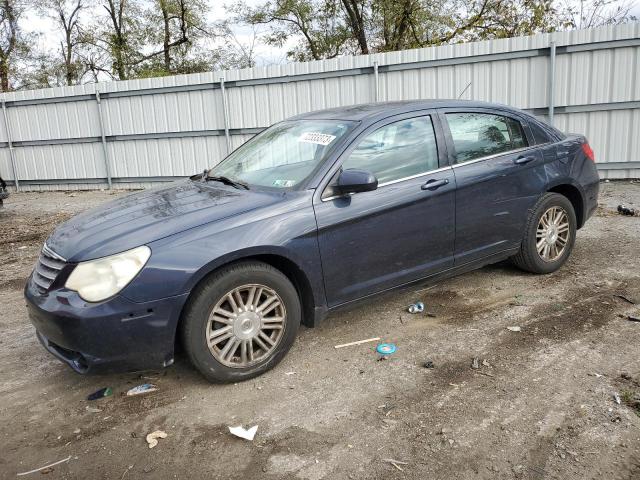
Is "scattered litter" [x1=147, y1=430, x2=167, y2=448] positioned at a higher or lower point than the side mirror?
lower

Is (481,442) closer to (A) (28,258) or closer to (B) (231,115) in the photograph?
(A) (28,258)

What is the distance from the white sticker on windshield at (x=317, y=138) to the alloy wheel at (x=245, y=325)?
119 centimetres

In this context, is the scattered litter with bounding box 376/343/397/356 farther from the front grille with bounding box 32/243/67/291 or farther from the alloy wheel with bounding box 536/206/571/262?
the front grille with bounding box 32/243/67/291

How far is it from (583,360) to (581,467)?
1.16 metres

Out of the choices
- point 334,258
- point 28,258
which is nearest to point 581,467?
point 334,258

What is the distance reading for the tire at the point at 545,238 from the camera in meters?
4.83

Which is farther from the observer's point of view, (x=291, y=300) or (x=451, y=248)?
(x=451, y=248)

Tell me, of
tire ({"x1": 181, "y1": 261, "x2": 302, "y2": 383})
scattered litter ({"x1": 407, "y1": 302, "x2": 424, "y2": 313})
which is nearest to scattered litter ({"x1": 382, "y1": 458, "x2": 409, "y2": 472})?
tire ({"x1": 181, "y1": 261, "x2": 302, "y2": 383})

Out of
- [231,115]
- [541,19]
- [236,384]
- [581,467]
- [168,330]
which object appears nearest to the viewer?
[581,467]

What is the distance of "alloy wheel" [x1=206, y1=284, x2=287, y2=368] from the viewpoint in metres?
3.35

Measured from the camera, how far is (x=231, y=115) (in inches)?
474

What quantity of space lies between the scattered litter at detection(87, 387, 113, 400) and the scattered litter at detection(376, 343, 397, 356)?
1782 millimetres

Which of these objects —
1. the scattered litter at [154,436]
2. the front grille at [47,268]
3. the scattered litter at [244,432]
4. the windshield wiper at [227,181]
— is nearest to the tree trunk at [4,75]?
the windshield wiper at [227,181]

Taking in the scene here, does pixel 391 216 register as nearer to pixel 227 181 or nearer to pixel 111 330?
pixel 227 181
